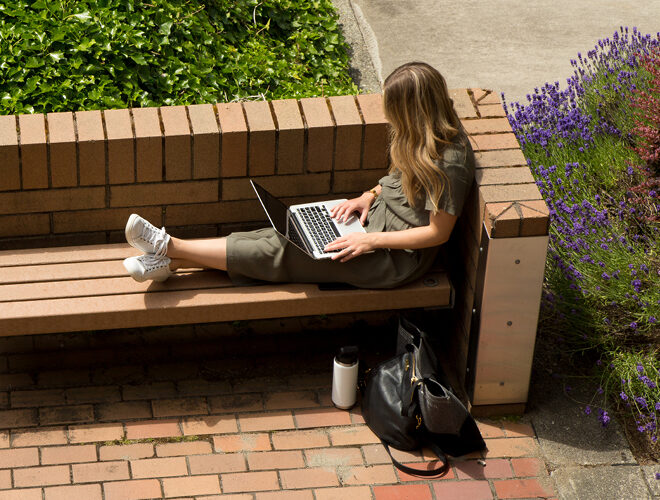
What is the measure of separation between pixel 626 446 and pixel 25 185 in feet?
8.96

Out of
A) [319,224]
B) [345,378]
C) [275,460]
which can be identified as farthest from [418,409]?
[319,224]

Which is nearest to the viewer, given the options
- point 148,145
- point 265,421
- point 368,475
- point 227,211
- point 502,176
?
point 368,475

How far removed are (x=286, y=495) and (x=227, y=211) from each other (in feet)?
4.46

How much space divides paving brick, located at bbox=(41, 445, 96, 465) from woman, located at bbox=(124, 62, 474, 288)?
714 millimetres

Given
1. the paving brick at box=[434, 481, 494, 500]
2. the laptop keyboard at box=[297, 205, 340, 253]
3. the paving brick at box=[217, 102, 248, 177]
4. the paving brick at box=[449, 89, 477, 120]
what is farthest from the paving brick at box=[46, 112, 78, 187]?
the paving brick at box=[434, 481, 494, 500]

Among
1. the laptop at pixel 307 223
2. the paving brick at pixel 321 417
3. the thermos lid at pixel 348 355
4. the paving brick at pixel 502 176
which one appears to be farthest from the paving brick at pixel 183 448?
the paving brick at pixel 502 176

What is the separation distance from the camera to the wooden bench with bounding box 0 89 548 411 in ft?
13.0

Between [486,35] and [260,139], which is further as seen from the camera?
[486,35]

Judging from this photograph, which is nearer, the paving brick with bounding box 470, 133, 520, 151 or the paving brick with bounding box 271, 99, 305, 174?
the paving brick with bounding box 470, 133, 520, 151

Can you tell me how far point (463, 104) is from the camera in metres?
4.42

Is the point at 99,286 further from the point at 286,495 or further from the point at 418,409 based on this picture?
the point at 418,409

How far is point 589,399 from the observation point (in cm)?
425

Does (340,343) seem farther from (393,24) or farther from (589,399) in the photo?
(393,24)

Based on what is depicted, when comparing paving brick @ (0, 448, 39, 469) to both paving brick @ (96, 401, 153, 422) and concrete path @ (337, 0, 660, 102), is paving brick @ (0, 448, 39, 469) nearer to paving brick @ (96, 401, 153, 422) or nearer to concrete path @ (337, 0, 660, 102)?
paving brick @ (96, 401, 153, 422)
